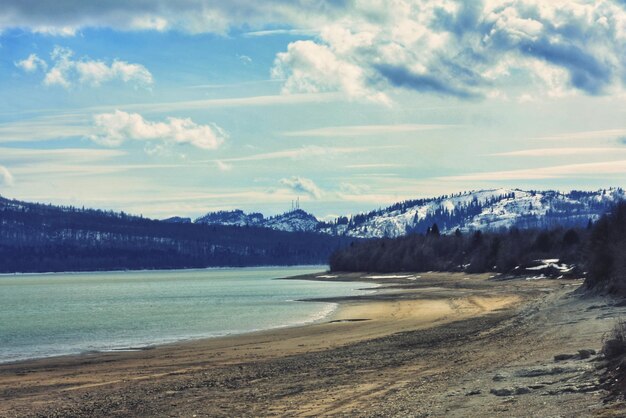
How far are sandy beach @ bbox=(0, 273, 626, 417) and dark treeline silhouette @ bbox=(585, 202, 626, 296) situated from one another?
16.7 ft

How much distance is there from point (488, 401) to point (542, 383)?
6.69 feet

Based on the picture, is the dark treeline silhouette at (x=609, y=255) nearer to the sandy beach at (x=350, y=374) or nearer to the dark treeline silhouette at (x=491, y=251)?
the sandy beach at (x=350, y=374)

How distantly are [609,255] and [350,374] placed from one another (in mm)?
36224

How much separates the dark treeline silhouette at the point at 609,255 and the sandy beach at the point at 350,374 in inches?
201

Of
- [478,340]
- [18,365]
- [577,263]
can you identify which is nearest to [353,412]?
[478,340]

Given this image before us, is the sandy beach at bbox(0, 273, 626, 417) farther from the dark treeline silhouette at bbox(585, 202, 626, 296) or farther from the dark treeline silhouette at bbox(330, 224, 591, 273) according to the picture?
the dark treeline silhouette at bbox(330, 224, 591, 273)

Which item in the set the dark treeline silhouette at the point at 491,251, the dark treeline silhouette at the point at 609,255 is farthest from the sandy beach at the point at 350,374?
the dark treeline silhouette at the point at 491,251

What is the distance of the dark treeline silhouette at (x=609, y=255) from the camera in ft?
164

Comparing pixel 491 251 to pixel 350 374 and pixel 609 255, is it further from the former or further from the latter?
pixel 350 374

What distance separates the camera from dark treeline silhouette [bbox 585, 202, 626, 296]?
49.8 meters

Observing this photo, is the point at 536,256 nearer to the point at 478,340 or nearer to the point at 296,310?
the point at 296,310

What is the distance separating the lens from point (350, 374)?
26875 mm

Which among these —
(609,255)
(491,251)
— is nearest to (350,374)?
(609,255)

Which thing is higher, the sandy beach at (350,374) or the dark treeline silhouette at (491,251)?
the dark treeline silhouette at (491,251)
